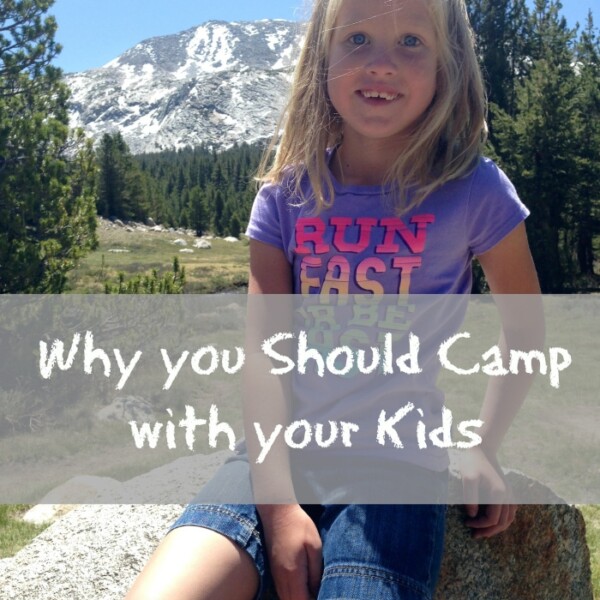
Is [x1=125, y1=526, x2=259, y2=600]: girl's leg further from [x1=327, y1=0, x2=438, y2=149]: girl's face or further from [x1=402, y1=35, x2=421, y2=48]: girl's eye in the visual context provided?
[x1=402, y1=35, x2=421, y2=48]: girl's eye

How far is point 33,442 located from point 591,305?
644 inches

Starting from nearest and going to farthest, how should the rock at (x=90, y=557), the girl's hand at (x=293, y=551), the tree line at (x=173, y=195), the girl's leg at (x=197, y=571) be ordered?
the girl's leg at (x=197, y=571), the girl's hand at (x=293, y=551), the rock at (x=90, y=557), the tree line at (x=173, y=195)

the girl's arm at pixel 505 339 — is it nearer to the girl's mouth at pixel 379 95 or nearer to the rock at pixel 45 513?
the girl's mouth at pixel 379 95

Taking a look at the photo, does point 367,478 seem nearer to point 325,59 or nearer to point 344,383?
point 344,383

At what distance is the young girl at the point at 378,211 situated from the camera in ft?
6.25

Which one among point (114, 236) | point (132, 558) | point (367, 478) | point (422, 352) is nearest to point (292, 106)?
point (422, 352)

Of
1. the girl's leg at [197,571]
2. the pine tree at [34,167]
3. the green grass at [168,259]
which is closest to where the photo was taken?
the girl's leg at [197,571]

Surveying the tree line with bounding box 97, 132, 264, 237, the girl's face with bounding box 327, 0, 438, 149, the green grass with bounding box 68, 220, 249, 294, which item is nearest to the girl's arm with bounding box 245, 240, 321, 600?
the girl's face with bounding box 327, 0, 438, 149

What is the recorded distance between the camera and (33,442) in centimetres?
1088

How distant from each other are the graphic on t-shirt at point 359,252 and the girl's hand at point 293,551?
0.68 meters

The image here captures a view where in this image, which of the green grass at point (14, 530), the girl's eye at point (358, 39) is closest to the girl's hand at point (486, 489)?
the girl's eye at point (358, 39)

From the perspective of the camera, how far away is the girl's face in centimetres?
212

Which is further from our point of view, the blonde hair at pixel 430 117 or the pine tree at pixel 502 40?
the pine tree at pixel 502 40

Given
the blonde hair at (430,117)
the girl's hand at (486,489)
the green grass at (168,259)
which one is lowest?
the green grass at (168,259)
